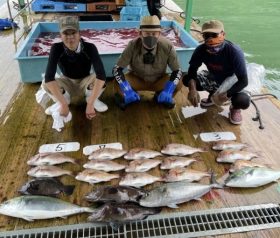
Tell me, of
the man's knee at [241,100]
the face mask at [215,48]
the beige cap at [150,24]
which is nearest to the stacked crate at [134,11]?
the beige cap at [150,24]

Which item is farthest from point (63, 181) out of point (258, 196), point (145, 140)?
point (258, 196)

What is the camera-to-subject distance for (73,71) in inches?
126

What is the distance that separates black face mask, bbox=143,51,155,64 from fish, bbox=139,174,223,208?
1.49 m

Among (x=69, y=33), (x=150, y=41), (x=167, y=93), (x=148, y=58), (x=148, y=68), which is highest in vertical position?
(x=69, y=33)

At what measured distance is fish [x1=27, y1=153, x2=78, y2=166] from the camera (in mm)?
2488

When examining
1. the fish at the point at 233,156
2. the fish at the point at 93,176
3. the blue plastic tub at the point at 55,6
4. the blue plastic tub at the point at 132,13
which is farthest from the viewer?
the blue plastic tub at the point at 55,6

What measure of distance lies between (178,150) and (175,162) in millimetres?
166

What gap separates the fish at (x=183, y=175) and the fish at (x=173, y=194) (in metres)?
0.10

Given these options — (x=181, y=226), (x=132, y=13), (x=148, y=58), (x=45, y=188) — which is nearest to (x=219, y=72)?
(x=148, y=58)

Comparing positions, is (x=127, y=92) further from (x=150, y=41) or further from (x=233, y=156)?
(x=233, y=156)

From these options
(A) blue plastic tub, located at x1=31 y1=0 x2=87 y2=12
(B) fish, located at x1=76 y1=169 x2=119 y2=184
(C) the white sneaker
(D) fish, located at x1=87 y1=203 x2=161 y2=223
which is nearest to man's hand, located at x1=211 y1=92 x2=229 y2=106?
(C) the white sneaker

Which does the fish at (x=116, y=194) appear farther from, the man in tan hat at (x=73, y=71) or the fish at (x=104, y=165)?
the man in tan hat at (x=73, y=71)

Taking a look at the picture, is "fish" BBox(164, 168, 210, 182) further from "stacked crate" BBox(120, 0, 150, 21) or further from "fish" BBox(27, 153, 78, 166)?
"stacked crate" BBox(120, 0, 150, 21)

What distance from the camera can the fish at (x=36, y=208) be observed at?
202cm
